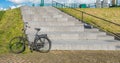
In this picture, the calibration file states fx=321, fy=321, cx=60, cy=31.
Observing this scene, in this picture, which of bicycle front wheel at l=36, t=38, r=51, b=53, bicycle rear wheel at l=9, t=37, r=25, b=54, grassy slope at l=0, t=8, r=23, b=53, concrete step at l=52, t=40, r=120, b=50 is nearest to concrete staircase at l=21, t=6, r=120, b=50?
concrete step at l=52, t=40, r=120, b=50

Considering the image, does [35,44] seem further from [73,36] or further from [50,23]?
[50,23]

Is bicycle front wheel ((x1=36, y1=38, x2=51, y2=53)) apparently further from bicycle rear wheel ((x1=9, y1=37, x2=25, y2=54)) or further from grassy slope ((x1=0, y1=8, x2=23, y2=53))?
grassy slope ((x1=0, y1=8, x2=23, y2=53))

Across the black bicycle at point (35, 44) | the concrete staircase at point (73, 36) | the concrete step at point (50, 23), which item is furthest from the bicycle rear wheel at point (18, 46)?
the concrete step at point (50, 23)

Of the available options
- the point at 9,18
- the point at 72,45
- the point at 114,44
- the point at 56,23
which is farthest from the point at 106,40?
the point at 9,18

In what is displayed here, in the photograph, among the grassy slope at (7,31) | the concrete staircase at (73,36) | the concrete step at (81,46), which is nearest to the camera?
the concrete step at (81,46)

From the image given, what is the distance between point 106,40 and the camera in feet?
65.1

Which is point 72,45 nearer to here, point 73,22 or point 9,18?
point 73,22

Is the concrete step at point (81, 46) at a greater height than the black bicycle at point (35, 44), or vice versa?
the black bicycle at point (35, 44)

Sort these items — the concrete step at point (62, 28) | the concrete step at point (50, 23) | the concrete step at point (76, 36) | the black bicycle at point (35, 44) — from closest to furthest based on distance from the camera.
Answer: the black bicycle at point (35, 44) < the concrete step at point (76, 36) < the concrete step at point (62, 28) < the concrete step at point (50, 23)

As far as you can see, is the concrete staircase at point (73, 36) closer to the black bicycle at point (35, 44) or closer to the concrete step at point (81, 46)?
the concrete step at point (81, 46)

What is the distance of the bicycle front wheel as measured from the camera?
16375 millimetres

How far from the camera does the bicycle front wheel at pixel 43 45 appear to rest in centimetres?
1638

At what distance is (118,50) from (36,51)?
446 cm

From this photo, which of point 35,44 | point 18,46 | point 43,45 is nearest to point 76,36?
point 43,45
